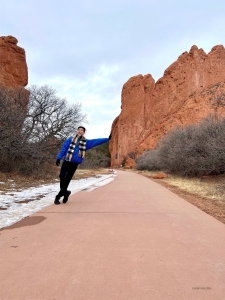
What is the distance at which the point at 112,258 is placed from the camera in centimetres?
308

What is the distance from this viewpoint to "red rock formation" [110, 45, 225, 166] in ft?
209

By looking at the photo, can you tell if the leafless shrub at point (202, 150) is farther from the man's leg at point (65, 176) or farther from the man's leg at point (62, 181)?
the man's leg at point (62, 181)

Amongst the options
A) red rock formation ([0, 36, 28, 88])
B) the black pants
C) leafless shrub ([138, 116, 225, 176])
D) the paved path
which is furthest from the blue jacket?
red rock formation ([0, 36, 28, 88])

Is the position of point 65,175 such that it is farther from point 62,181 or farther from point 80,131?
point 80,131

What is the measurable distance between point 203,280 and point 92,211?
12.0 feet

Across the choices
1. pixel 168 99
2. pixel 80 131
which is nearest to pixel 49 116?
pixel 80 131

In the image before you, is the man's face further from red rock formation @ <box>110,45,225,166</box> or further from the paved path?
red rock formation @ <box>110,45,225,166</box>

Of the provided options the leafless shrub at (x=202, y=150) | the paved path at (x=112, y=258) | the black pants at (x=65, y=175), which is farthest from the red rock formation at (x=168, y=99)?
the paved path at (x=112, y=258)

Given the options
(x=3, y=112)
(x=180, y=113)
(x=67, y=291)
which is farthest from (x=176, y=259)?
(x=180, y=113)

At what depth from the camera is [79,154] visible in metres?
6.86

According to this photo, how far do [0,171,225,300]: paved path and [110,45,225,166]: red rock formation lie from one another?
189 feet

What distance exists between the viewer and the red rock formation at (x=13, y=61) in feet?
108

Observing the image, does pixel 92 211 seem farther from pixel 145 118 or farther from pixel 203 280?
pixel 145 118

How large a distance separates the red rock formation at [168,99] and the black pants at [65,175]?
55909 mm
